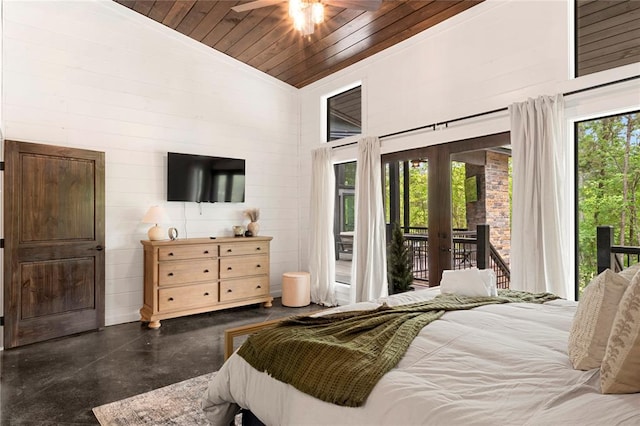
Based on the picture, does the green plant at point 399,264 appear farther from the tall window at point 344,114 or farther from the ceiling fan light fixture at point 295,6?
the ceiling fan light fixture at point 295,6

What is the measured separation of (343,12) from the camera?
12.9ft

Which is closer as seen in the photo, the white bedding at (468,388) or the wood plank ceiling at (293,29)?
the white bedding at (468,388)

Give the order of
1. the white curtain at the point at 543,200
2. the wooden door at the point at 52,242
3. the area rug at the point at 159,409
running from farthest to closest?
1. the wooden door at the point at 52,242
2. the white curtain at the point at 543,200
3. the area rug at the point at 159,409

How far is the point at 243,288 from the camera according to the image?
5.00m

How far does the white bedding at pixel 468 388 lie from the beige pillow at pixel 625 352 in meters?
0.04

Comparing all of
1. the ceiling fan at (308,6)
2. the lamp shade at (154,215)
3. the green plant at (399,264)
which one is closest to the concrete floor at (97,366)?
the lamp shade at (154,215)

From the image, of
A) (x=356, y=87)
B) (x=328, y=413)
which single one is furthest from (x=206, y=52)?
(x=328, y=413)

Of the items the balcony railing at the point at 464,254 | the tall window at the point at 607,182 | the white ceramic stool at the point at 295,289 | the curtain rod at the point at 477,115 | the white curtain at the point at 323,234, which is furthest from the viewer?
the white curtain at the point at 323,234

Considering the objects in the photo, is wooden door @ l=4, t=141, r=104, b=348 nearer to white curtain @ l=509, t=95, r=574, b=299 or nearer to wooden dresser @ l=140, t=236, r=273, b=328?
wooden dresser @ l=140, t=236, r=273, b=328

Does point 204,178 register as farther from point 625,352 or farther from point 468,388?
point 625,352

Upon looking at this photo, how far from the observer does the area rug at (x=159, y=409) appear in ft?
7.52

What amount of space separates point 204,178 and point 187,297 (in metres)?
1.56

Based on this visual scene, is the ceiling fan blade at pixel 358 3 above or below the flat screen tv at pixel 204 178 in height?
above

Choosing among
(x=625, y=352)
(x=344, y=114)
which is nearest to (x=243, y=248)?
(x=344, y=114)
